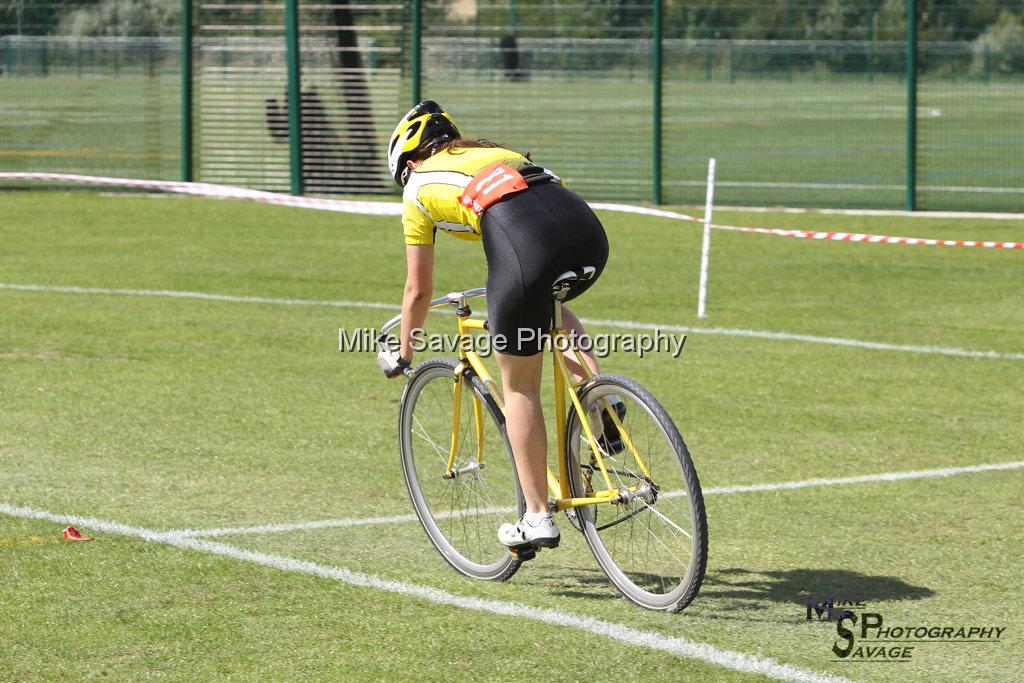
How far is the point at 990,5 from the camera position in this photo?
81.9ft

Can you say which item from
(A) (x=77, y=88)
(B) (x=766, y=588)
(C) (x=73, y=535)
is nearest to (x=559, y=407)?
(B) (x=766, y=588)

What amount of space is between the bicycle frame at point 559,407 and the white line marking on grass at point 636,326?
619 cm

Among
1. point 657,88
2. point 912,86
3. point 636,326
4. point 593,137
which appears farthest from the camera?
point 593,137

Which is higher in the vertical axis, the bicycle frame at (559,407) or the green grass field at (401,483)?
the bicycle frame at (559,407)

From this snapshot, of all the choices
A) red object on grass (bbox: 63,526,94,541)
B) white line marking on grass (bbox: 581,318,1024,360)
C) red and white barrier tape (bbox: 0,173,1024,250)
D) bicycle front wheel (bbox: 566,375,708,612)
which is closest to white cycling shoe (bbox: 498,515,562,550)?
bicycle front wheel (bbox: 566,375,708,612)

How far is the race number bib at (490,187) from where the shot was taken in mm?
6102

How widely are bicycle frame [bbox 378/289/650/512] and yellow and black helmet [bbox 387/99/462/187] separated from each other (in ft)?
1.91

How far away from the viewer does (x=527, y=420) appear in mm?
6125

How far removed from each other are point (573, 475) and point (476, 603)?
613mm

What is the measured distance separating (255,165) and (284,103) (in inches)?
41.9

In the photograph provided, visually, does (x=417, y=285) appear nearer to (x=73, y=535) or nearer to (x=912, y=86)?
(x=73, y=535)

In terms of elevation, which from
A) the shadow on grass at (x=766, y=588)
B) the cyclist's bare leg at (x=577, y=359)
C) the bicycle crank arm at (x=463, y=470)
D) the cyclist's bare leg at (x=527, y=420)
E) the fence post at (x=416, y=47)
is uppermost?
the fence post at (x=416, y=47)

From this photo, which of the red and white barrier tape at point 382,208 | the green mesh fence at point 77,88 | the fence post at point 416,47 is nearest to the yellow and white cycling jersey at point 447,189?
the red and white barrier tape at point 382,208

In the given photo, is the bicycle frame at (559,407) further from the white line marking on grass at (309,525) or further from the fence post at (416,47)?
the fence post at (416,47)
